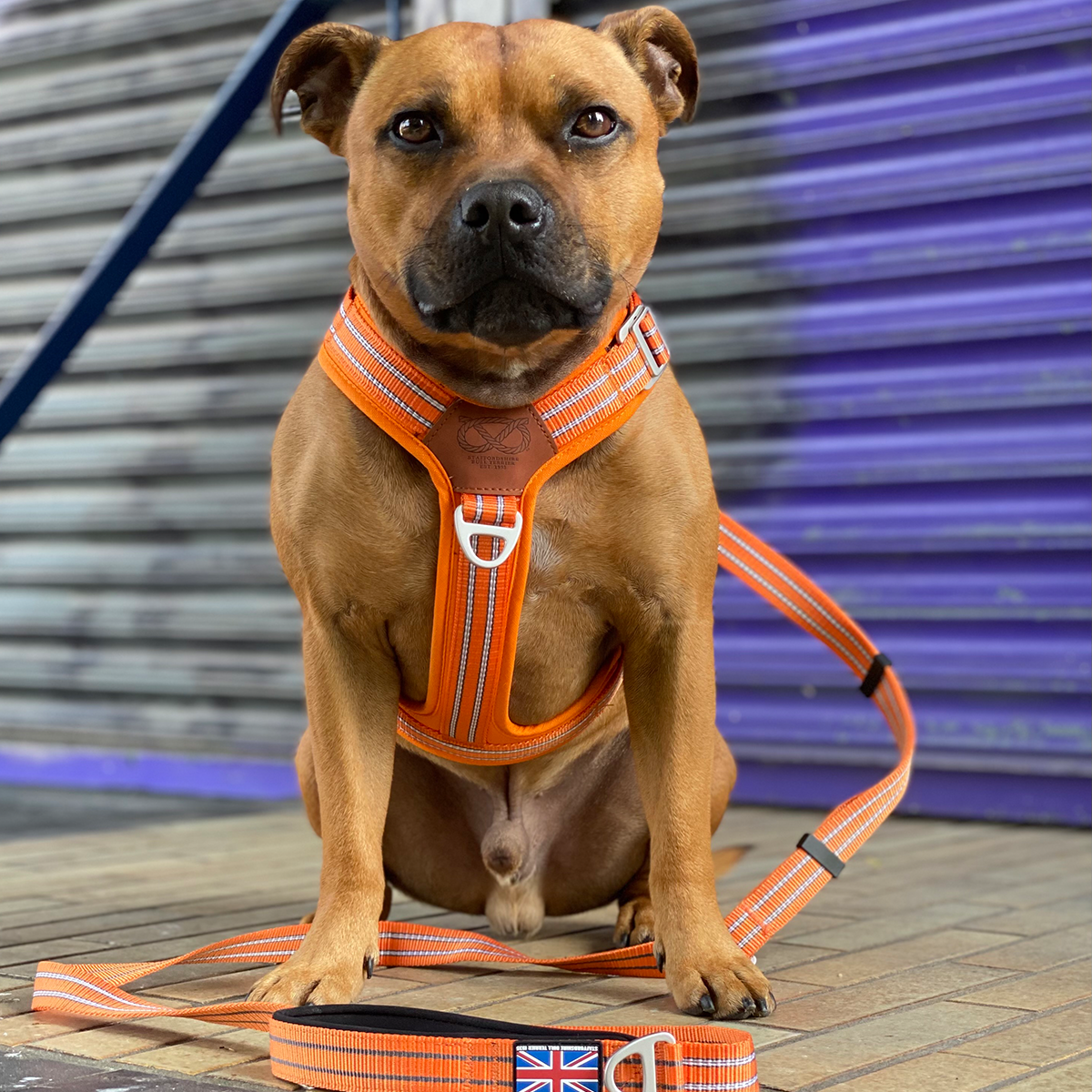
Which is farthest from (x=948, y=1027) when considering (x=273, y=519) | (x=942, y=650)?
(x=942, y=650)

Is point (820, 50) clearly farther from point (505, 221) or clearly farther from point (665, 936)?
point (665, 936)

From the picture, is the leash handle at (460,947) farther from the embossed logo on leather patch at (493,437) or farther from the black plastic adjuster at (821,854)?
the embossed logo on leather patch at (493,437)

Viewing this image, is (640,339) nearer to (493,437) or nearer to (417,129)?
(493,437)

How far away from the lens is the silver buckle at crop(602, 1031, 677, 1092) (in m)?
1.66

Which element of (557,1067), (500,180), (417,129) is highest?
(417,129)

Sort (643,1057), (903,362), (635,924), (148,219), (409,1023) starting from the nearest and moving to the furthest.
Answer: (643,1057), (409,1023), (635,924), (148,219), (903,362)

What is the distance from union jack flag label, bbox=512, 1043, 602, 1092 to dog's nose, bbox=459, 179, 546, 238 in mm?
1061

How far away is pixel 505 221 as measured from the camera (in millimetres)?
2002

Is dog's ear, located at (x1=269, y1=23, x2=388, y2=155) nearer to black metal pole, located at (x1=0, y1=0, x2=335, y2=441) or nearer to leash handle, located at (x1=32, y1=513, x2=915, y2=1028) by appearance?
leash handle, located at (x1=32, y1=513, x2=915, y2=1028)

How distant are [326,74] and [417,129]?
1.12 ft

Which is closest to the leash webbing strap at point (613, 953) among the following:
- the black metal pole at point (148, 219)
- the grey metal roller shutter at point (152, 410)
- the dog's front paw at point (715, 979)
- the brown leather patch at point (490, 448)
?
the dog's front paw at point (715, 979)

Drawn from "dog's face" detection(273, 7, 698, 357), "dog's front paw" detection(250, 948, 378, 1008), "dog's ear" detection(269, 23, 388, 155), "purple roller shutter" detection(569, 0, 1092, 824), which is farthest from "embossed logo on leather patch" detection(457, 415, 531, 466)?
"purple roller shutter" detection(569, 0, 1092, 824)

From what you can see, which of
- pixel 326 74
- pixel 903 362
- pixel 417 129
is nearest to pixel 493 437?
pixel 417 129

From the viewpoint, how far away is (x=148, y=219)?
4141 millimetres
